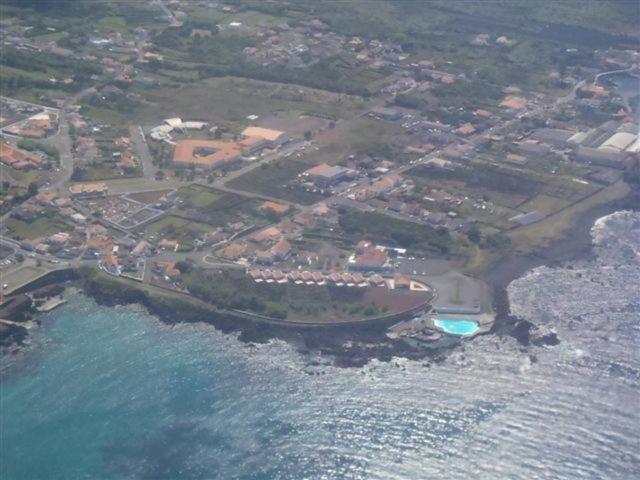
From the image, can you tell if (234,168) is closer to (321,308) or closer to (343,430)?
(321,308)

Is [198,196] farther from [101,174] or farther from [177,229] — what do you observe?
[101,174]

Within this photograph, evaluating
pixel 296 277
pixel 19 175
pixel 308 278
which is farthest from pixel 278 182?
pixel 19 175

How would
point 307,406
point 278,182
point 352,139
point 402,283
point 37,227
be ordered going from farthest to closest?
1. point 352,139
2. point 278,182
3. point 37,227
4. point 402,283
5. point 307,406

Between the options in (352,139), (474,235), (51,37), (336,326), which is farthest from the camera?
(51,37)

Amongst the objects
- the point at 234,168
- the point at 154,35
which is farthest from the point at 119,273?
the point at 154,35

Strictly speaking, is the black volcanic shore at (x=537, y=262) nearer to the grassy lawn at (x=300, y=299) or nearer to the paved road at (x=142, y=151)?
the grassy lawn at (x=300, y=299)

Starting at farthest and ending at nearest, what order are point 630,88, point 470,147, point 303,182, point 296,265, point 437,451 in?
point 630,88
point 470,147
point 303,182
point 296,265
point 437,451
